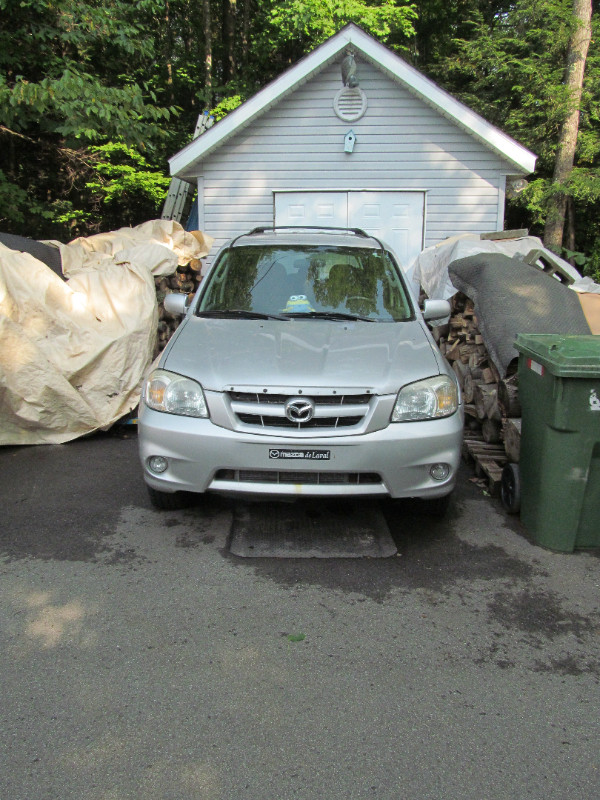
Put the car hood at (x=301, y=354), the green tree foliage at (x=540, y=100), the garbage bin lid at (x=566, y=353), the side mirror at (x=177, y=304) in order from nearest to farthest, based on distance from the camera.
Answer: the garbage bin lid at (x=566, y=353)
the car hood at (x=301, y=354)
the side mirror at (x=177, y=304)
the green tree foliage at (x=540, y=100)

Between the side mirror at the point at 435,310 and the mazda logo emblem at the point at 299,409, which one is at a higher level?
the side mirror at the point at 435,310

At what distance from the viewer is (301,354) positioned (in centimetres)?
398

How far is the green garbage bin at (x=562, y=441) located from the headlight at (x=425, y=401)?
21.9 inches

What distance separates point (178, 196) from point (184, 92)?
8565 mm

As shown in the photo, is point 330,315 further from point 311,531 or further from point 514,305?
point 514,305

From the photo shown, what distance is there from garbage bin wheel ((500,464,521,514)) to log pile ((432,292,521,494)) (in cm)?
17

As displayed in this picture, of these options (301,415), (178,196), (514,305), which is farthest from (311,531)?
(178,196)

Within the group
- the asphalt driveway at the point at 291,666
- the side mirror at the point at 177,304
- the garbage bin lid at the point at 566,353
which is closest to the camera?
the asphalt driveway at the point at 291,666

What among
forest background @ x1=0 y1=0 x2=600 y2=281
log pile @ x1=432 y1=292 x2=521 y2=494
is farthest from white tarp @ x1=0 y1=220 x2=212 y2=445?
forest background @ x1=0 y1=0 x2=600 y2=281

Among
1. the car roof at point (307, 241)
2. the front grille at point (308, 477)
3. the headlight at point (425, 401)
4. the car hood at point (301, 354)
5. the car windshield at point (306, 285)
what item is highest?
the car roof at point (307, 241)

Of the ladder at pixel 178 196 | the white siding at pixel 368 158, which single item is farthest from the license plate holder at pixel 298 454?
the ladder at pixel 178 196

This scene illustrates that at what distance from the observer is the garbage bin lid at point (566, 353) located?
3.66 m

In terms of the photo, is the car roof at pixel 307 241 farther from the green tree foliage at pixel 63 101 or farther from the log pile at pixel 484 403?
the green tree foliage at pixel 63 101

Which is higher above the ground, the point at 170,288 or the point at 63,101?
the point at 63,101
